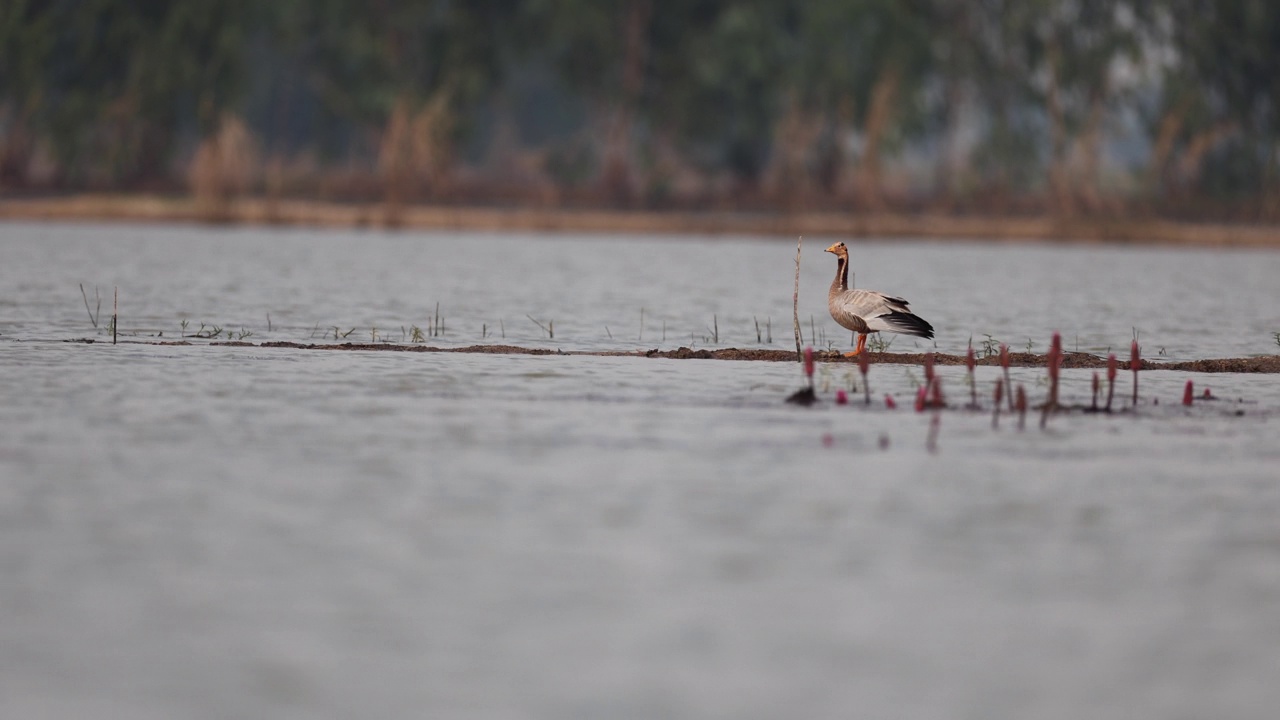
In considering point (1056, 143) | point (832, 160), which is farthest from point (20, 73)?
point (1056, 143)

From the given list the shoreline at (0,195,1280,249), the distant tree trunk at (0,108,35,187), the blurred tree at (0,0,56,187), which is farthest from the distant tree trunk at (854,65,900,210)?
the distant tree trunk at (0,108,35,187)

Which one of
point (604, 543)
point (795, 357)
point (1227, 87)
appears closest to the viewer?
point (604, 543)

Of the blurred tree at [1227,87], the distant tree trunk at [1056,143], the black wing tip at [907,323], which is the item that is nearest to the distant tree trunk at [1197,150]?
the blurred tree at [1227,87]

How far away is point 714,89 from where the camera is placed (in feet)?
279

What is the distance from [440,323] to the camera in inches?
1242

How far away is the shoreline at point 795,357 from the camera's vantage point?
24484 millimetres

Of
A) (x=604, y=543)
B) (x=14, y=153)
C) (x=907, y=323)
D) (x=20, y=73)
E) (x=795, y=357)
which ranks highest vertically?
(x=20, y=73)

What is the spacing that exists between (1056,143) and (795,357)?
5209cm

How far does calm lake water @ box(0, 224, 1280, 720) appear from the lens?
9102 millimetres

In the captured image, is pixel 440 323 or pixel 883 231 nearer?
pixel 440 323

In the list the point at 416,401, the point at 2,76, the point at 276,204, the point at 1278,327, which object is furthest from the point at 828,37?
the point at 416,401

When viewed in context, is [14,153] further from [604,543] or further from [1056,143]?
[604,543]

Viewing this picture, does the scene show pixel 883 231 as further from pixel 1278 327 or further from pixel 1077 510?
pixel 1077 510

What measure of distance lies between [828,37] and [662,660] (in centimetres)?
7000
